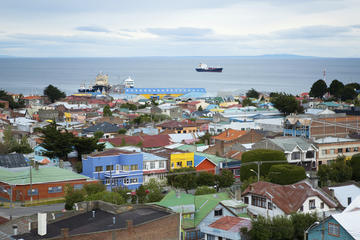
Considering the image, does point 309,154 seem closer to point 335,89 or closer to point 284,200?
point 284,200

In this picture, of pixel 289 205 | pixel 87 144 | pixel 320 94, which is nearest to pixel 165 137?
Result: pixel 87 144

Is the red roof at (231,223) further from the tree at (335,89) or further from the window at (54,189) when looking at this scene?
the tree at (335,89)

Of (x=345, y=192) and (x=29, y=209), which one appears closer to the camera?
(x=29, y=209)

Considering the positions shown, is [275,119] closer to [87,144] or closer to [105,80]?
[87,144]

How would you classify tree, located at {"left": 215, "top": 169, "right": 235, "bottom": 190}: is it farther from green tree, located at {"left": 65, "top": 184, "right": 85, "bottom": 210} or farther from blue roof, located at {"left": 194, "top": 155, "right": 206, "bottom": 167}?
green tree, located at {"left": 65, "top": 184, "right": 85, "bottom": 210}

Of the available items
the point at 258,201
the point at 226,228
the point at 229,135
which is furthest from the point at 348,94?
the point at 226,228

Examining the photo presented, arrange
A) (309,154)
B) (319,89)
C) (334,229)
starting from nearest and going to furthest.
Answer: (334,229) → (309,154) → (319,89)

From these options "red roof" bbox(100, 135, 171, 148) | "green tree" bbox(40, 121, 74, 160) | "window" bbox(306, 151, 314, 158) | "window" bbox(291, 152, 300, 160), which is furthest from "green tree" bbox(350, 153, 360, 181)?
"green tree" bbox(40, 121, 74, 160)
